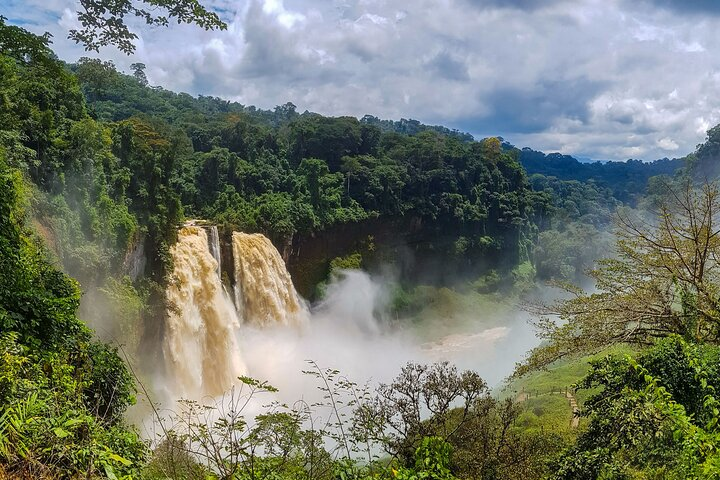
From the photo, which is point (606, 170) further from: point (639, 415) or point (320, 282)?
point (639, 415)

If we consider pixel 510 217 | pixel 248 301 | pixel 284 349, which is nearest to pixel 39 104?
pixel 248 301

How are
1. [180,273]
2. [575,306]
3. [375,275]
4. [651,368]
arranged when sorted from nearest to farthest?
[651,368]
[575,306]
[180,273]
[375,275]

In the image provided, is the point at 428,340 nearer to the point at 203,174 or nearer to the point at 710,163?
the point at 203,174

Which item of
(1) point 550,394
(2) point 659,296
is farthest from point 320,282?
(2) point 659,296

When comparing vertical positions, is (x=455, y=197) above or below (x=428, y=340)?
above

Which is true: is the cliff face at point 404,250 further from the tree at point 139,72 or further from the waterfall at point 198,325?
A: the tree at point 139,72

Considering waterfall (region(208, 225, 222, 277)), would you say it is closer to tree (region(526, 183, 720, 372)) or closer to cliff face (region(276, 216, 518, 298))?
cliff face (region(276, 216, 518, 298))

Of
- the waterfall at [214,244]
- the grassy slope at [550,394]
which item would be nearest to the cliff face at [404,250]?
the waterfall at [214,244]
